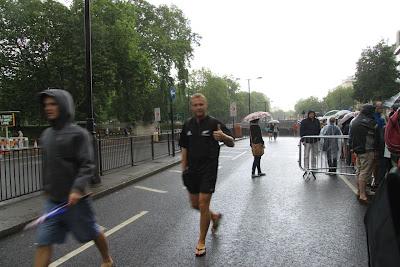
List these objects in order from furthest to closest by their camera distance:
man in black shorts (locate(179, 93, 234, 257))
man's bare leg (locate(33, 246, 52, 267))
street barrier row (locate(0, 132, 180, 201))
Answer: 1. street barrier row (locate(0, 132, 180, 201))
2. man in black shorts (locate(179, 93, 234, 257))
3. man's bare leg (locate(33, 246, 52, 267))

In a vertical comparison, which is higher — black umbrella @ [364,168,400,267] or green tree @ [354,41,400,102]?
green tree @ [354,41,400,102]

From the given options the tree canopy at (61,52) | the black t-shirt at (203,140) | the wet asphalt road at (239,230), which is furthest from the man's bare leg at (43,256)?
the tree canopy at (61,52)

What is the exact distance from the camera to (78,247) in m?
5.45

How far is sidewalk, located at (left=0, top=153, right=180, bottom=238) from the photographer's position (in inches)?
261

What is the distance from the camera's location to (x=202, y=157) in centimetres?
502

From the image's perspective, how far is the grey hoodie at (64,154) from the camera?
12.0ft

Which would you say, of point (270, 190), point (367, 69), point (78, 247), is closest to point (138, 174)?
point (270, 190)

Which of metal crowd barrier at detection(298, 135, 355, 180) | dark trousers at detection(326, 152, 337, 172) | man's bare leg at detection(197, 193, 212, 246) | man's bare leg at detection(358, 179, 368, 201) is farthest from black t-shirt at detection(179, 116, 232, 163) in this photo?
dark trousers at detection(326, 152, 337, 172)

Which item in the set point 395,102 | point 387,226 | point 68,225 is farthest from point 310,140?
point 387,226

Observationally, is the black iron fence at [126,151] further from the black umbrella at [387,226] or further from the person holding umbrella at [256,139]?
the black umbrella at [387,226]

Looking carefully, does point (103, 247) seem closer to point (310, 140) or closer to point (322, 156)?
point (310, 140)

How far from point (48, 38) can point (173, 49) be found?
16.4 metres

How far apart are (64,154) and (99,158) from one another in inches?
331

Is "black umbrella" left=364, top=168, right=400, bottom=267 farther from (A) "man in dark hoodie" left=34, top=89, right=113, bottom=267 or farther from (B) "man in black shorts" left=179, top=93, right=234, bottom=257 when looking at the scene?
(B) "man in black shorts" left=179, top=93, right=234, bottom=257
